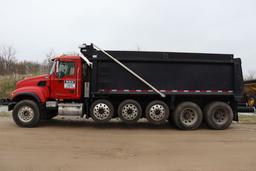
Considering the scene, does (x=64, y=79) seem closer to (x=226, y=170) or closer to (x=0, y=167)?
(x=0, y=167)

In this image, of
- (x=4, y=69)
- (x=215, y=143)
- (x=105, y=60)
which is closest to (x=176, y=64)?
(x=105, y=60)

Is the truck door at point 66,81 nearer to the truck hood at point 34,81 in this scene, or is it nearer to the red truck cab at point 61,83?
the red truck cab at point 61,83

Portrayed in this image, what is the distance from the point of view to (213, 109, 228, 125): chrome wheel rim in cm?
1107

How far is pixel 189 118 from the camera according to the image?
11.0 meters

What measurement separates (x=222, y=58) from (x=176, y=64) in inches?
70.6

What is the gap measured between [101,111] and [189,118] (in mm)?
3288

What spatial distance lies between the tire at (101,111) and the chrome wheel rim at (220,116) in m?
3.92

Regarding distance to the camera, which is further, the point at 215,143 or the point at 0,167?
the point at 215,143

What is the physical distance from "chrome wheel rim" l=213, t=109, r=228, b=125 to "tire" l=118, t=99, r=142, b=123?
2.91m

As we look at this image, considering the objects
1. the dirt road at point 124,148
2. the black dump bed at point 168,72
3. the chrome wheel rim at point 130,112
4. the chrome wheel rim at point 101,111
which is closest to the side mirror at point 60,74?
the black dump bed at point 168,72

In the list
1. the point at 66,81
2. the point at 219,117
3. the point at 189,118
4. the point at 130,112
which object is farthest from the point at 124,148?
the point at 219,117

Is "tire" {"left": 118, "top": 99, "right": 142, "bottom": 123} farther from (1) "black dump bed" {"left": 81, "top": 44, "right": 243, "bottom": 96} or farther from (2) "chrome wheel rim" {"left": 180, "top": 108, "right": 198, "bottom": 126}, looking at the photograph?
(2) "chrome wheel rim" {"left": 180, "top": 108, "right": 198, "bottom": 126}

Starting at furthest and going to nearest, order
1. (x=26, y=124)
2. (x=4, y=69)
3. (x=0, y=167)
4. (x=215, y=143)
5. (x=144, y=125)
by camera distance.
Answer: (x=4, y=69) < (x=144, y=125) < (x=26, y=124) < (x=215, y=143) < (x=0, y=167)

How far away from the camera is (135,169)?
5.87m
